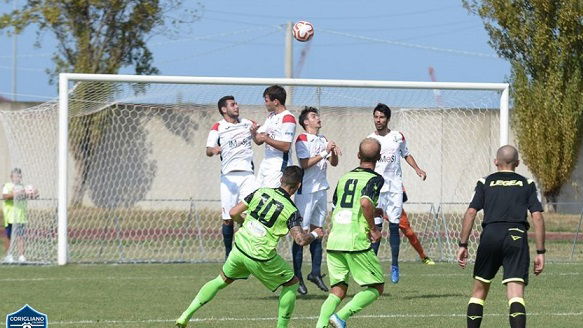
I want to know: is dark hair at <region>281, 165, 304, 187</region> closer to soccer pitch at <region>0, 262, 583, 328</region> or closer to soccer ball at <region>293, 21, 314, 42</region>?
soccer pitch at <region>0, 262, 583, 328</region>

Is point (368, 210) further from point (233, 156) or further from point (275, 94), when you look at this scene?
point (233, 156)

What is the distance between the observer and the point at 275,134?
13234 mm

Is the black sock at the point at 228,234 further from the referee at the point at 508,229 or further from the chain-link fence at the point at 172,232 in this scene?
the referee at the point at 508,229

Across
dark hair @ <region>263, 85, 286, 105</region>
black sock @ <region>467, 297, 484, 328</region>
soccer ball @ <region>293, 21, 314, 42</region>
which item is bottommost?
black sock @ <region>467, 297, 484, 328</region>

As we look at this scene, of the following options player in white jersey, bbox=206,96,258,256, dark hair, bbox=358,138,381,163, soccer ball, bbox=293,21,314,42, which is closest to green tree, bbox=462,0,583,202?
soccer ball, bbox=293,21,314,42

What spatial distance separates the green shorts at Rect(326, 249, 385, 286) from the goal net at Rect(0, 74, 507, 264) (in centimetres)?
765

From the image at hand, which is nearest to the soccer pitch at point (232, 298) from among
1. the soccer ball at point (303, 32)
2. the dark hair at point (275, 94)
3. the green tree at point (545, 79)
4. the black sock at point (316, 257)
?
the black sock at point (316, 257)

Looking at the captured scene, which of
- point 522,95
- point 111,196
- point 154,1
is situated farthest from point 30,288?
point 522,95

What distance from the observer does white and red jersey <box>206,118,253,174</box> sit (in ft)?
48.3

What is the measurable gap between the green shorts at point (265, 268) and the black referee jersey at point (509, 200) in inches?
66.9

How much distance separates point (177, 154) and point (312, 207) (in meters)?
9.53

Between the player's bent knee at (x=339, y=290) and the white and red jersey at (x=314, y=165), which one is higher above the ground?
the white and red jersey at (x=314, y=165)

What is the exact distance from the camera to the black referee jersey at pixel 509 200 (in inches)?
370

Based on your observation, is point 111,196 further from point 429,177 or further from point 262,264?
point 262,264
